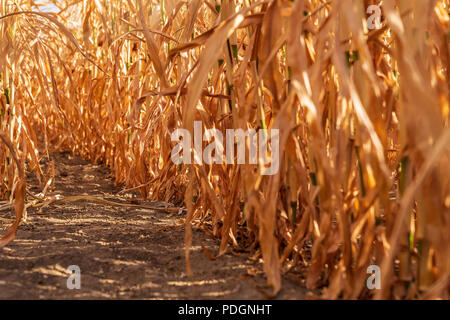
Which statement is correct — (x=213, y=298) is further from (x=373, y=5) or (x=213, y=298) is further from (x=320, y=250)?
(x=373, y=5)

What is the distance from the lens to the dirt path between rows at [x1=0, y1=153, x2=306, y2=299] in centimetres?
78

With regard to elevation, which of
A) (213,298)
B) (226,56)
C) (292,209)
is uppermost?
(226,56)

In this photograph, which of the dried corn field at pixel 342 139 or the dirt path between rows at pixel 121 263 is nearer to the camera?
the dried corn field at pixel 342 139

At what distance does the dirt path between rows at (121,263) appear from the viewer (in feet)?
2.55

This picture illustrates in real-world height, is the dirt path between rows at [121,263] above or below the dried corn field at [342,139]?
below

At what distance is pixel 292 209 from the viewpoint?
0.88 m

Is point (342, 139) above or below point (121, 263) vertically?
above

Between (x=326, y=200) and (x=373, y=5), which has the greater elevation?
(x=373, y=5)

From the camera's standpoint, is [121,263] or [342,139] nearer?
[342,139]

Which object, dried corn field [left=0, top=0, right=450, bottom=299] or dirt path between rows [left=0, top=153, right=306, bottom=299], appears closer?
dried corn field [left=0, top=0, right=450, bottom=299]

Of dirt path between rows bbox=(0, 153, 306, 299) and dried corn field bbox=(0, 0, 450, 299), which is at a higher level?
dried corn field bbox=(0, 0, 450, 299)

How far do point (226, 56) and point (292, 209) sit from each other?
1.07 ft

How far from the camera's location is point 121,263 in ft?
3.02
